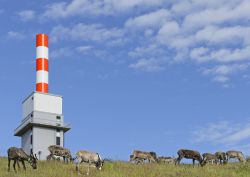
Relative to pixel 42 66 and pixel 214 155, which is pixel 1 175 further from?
pixel 42 66

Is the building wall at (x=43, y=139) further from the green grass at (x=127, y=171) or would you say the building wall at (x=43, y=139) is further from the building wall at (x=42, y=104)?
the green grass at (x=127, y=171)

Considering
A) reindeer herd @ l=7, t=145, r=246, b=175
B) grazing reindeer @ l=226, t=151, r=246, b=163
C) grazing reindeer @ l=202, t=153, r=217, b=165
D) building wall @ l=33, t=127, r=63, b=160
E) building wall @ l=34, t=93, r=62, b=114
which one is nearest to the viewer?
reindeer herd @ l=7, t=145, r=246, b=175

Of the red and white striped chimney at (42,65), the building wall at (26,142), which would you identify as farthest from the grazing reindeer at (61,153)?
the red and white striped chimney at (42,65)

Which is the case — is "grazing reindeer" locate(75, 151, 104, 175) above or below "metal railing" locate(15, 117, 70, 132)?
below

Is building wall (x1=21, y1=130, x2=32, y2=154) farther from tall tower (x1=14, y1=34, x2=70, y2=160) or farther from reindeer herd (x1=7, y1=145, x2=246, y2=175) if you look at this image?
reindeer herd (x1=7, y1=145, x2=246, y2=175)

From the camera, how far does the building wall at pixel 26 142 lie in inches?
2972

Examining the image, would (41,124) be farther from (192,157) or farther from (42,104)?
(192,157)

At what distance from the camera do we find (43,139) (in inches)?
Result: 2963

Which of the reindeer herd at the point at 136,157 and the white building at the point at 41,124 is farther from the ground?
the white building at the point at 41,124

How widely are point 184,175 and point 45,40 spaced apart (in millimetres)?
51209

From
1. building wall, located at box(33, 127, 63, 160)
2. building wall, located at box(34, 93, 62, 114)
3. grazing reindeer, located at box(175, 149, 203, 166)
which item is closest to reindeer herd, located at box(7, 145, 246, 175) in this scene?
grazing reindeer, located at box(175, 149, 203, 166)

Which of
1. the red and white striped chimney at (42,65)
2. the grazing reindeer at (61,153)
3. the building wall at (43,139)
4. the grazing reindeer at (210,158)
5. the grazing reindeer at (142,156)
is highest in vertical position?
the red and white striped chimney at (42,65)

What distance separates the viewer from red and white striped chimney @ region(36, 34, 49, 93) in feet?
258

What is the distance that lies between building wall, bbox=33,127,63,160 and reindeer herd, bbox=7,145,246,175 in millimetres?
19208
